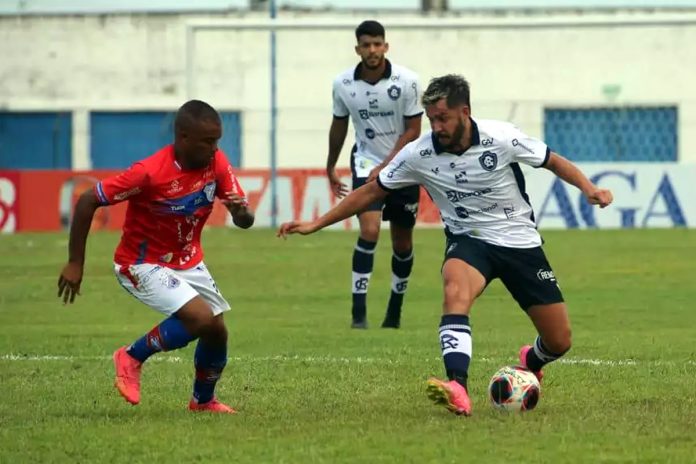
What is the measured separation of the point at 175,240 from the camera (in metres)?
8.56

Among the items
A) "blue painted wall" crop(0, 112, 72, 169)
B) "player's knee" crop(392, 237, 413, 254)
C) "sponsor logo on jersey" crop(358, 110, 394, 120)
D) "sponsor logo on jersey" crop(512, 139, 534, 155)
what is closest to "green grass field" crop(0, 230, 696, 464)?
"player's knee" crop(392, 237, 413, 254)

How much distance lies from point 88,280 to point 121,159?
2554 cm

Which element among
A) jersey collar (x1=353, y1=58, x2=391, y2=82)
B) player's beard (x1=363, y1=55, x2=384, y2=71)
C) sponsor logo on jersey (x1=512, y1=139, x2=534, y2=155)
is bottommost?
sponsor logo on jersey (x1=512, y1=139, x2=534, y2=155)

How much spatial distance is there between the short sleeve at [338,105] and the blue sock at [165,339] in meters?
5.60

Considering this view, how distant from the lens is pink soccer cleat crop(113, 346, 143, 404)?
8430mm

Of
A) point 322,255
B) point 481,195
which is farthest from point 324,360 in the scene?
point 322,255

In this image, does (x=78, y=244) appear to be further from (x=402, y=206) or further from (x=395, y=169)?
(x=402, y=206)

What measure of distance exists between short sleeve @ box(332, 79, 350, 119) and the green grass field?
1.77m

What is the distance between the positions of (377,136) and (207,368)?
17.7ft

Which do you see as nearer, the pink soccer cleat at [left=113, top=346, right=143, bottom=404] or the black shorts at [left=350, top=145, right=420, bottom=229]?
the pink soccer cleat at [left=113, top=346, right=143, bottom=404]

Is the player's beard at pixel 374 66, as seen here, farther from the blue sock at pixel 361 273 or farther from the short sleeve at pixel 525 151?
the short sleeve at pixel 525 151

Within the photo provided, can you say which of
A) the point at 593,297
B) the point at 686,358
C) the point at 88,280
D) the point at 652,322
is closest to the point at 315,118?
the point at 88,280

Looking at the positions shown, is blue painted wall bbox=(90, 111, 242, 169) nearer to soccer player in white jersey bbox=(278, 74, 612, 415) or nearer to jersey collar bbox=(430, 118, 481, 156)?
soccer player in white jersey bbox=(278, 74, 612, 415)

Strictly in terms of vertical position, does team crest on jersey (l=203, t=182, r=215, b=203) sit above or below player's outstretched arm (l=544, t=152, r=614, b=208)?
below
